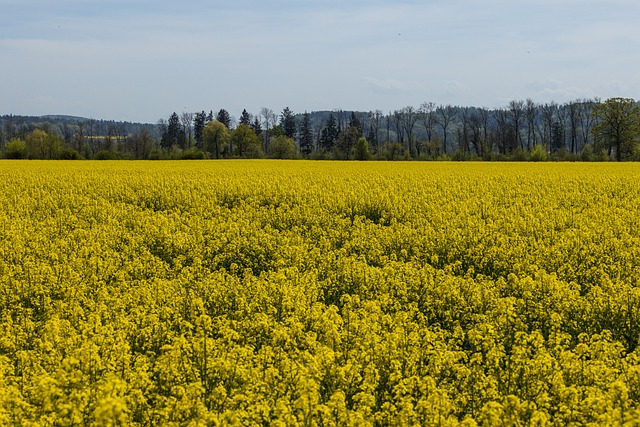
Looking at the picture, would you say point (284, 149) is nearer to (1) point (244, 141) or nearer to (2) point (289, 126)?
(1) point (244, 141)

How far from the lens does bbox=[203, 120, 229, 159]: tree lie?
301ft

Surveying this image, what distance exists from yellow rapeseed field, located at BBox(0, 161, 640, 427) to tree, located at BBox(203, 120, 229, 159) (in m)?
74.8

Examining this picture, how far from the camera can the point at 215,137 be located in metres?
91.8

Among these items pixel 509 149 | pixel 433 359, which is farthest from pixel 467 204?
pixel 509 149

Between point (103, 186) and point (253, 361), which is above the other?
point (103, 186)

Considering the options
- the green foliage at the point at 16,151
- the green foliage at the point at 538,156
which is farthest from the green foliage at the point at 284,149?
the green foliage at the point at 538,156

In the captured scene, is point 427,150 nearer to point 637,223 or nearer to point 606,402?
point 637,223

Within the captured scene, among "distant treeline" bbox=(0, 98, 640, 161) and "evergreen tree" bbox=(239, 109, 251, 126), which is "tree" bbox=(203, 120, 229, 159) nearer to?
"distant treeline" bbox=(0, 98, 640, 161)

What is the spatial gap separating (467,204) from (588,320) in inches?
368

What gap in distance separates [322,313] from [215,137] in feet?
284

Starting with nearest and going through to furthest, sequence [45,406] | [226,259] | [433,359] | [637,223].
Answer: [45,406] → [433,359] → [226,259] → [637,223]

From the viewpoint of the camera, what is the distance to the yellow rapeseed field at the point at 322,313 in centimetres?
507

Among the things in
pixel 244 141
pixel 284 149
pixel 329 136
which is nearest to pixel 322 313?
pixel 284 149

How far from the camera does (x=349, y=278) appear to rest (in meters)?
10.1
